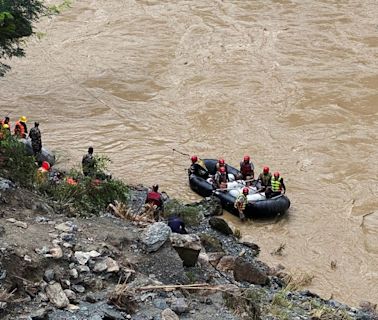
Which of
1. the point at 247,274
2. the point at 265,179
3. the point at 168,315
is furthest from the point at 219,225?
the point at 168,315

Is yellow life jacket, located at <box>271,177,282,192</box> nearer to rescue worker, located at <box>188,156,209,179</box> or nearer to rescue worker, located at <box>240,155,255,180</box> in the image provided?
rescue worker, located at <box>240,155,255,180</box>

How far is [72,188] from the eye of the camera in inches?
452

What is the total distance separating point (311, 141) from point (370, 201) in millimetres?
4077

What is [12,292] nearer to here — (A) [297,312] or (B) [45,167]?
(A) [297,312]

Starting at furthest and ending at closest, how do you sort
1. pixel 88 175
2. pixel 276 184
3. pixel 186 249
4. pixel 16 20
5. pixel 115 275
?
pixel 276 184
pixel 16 20
pixel 88 175
pixel 186 249
pixel 115 275

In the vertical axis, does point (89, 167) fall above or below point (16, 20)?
below

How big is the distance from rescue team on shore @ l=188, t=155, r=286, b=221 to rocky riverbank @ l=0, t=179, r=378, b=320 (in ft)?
16.3

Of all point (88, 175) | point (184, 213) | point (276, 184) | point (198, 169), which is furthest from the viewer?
point (198, 169)

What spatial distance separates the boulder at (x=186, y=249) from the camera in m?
9.57

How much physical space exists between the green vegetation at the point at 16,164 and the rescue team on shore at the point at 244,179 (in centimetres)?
643

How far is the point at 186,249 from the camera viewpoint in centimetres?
961

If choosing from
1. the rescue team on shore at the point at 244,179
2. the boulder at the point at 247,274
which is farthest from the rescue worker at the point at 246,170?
the boulder at the point at 247,274

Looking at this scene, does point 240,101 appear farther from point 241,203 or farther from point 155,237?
point 155,237

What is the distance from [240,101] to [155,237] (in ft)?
51.2
